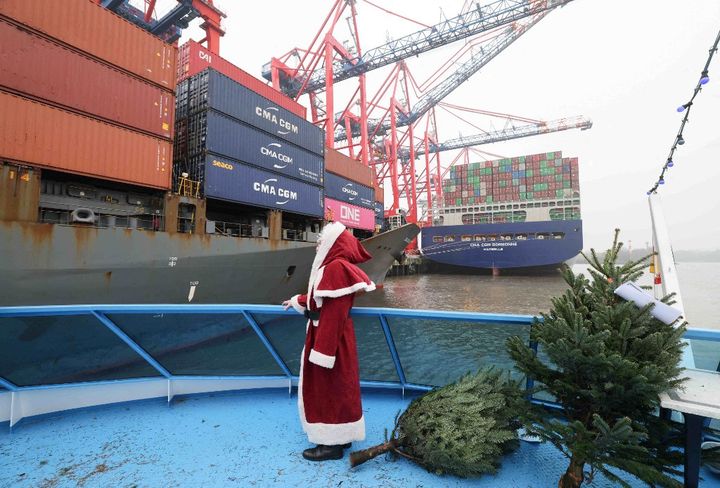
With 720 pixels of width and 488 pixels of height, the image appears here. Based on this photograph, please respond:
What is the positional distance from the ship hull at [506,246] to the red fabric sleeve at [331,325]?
3243 centimetres

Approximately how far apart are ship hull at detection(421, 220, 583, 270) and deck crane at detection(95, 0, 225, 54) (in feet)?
88.1

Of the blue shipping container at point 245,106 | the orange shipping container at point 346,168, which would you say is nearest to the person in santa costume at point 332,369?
the blue shipping container at point 245,106

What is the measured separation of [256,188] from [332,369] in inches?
441

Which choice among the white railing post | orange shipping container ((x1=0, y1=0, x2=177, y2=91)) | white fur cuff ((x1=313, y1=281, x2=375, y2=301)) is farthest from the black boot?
orange shipping container ((x1=0, y1=0, x2=177, y2=91))

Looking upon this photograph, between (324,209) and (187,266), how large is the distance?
8.09m

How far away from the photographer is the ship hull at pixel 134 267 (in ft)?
21.6

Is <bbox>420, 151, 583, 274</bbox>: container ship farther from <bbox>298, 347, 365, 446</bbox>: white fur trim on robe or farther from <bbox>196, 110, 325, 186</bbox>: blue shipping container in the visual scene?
<bbox>298, 347, 365, 446</bbox>: white fur trim on robe

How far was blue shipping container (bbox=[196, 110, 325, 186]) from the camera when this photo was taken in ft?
36.8

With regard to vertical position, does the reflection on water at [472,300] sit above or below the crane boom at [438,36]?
below

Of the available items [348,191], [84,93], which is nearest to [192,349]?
[84,93]

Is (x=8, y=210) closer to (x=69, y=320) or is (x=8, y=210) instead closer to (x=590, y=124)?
(x=69, y=320)

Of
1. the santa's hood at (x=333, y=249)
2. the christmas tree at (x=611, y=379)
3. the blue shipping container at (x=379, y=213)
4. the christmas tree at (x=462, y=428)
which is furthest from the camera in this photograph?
the blue shipping container at (x=379, y=213)

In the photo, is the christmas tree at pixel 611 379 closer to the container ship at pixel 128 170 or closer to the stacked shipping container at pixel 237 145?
the container ship at pixel 128 170

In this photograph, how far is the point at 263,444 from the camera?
7.79 feet
